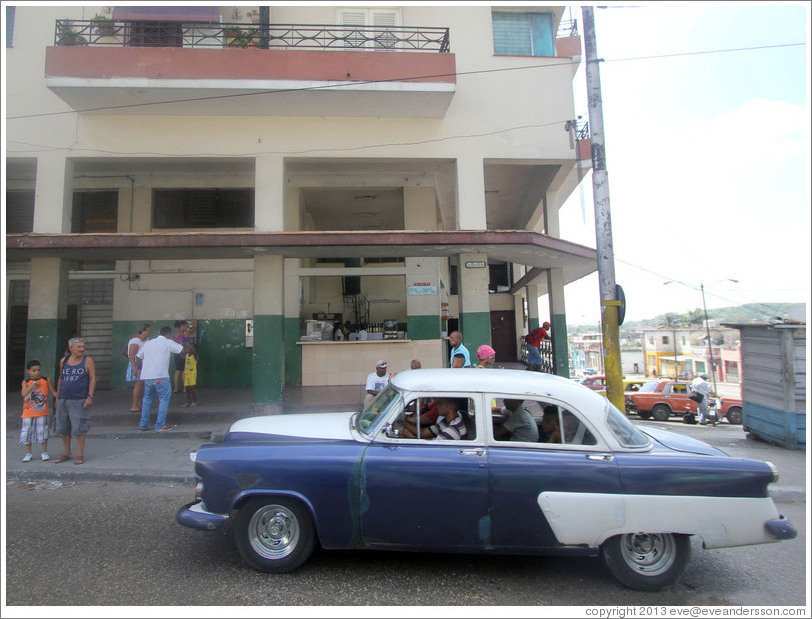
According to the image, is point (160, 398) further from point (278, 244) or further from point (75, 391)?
A: point (278, 244)

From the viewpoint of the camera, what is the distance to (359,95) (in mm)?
8477

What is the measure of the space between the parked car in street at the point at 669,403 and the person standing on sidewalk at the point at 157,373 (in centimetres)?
1696

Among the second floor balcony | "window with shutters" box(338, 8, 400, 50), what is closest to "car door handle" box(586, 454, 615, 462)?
the second floor balcony

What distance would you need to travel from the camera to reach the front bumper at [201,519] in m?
3.23

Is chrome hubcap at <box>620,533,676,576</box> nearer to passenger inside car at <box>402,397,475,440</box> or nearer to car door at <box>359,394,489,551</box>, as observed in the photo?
car door at <box>359,394,489,551</box>

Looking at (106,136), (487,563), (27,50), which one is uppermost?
→ (27,50)

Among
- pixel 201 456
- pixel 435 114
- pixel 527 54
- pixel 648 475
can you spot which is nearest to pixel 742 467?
pixel 648 475

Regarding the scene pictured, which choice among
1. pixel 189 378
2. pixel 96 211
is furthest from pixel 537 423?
pixel 96 211

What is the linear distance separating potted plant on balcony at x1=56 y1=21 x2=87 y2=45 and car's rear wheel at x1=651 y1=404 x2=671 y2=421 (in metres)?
21.5

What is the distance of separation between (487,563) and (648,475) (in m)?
1.42

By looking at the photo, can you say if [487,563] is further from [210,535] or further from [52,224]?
[52,224]

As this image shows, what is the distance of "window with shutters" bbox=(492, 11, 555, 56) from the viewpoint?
32.3 ft

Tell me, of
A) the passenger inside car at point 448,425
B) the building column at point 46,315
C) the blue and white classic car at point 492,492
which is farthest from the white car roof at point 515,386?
the building column at point 46,315

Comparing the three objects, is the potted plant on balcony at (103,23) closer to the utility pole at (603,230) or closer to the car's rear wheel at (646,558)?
the utility pole at (603,230)
